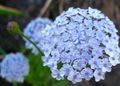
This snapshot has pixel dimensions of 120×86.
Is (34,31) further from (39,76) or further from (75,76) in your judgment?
(75,76)

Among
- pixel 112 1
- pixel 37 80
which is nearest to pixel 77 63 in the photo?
pixel 37 80

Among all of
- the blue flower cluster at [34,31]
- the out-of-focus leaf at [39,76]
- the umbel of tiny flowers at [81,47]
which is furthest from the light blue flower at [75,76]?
the out-of-focus leaf at [39,76]

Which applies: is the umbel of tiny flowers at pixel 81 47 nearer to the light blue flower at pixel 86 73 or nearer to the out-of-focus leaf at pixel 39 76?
the light blue flower at pixel 86 73

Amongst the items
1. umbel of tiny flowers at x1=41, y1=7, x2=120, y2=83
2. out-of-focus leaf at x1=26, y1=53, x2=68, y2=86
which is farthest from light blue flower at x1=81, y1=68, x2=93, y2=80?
out-of-focus leaf at x1=26, y1=53, x2=68, y2=86

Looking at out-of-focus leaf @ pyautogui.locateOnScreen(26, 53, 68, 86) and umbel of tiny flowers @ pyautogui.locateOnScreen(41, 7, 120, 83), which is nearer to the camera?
umbel of tiny flowers @ pyautogui.locateOnScreen(41, 7, 120, 83)

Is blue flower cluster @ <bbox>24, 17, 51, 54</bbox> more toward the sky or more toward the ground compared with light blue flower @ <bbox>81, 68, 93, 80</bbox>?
more toward the sky

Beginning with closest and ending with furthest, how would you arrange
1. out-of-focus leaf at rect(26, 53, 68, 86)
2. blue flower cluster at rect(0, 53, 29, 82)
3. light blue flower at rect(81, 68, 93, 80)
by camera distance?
light blue flower at rect(81, 68, 93, 80) → blue flower cluster at rect(0, 53, 29, 82) → out-of-focus leaf at rect(26, 53, 68, 86)

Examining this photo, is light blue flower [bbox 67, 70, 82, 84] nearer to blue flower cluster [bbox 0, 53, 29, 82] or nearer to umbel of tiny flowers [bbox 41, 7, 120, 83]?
umbel of tiny flowers [bbox 41, 7, 120, 83]

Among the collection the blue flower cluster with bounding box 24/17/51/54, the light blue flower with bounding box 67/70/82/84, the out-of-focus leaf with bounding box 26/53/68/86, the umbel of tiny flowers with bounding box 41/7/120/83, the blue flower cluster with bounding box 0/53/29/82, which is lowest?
the light blue flower with bounding box 67/70/82/84
